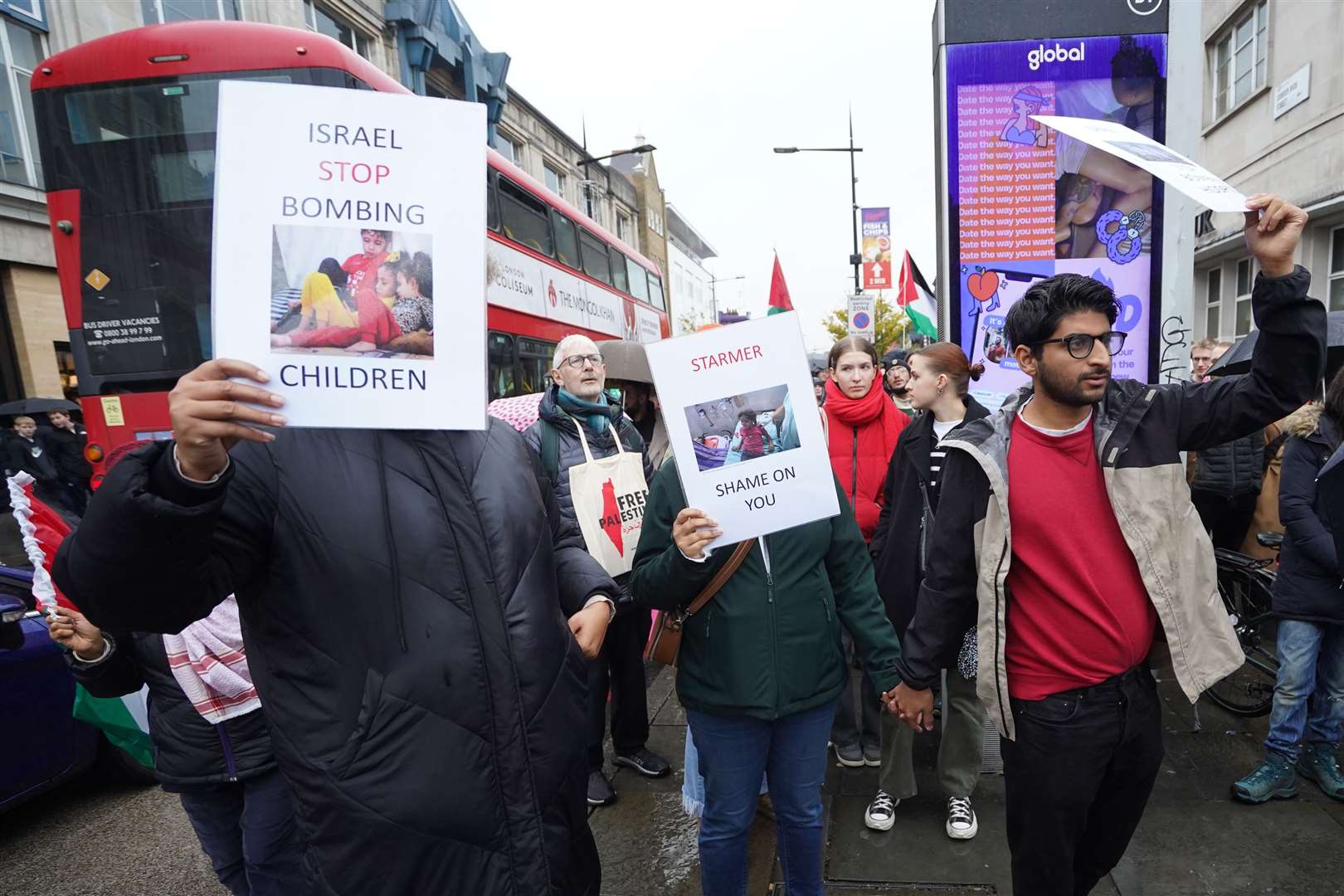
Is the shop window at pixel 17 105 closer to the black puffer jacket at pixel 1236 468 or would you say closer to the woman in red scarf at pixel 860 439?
the woman in red scarf at pixel 860 439

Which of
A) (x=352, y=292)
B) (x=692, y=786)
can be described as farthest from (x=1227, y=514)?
(x=352, y=292)

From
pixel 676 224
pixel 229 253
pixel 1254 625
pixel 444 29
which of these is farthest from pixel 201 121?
pixel 676 224

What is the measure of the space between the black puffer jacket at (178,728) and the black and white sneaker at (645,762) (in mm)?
2055

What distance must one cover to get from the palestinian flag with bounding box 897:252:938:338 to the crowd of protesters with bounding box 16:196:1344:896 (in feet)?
21.0

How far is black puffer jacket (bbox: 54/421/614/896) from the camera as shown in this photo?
4.33ft

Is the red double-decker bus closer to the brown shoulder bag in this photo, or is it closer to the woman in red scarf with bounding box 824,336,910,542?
the woman in red scarf with bounding box 824,336,910,542

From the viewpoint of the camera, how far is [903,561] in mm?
3295

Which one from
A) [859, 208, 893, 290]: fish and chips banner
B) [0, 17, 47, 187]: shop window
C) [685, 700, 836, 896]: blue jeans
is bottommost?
[685, 700, 836, 896]: blue jeans

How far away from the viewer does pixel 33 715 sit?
11.6 ft

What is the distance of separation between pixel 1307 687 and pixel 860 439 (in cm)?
221

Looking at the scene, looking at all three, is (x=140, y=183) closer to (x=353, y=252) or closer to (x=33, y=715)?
(x=33, y=715)

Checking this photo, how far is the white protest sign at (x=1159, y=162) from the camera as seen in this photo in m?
1.75

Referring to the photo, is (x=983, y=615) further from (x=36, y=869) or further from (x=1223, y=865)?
(x=36, y=869)

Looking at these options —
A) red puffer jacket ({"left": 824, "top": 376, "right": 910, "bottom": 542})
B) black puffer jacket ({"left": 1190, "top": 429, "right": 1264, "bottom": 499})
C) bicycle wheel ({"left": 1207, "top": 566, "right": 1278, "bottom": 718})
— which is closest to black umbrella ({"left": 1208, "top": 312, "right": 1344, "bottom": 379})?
black puffer jacket ({"left": 1190, "top": 429, "right": 1264, "bottom": 499})
